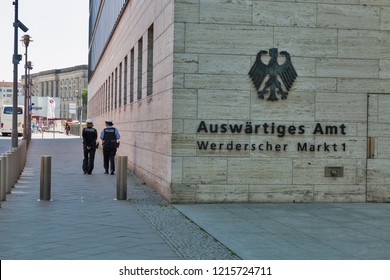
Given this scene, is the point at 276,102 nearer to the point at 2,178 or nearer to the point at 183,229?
the point at 183,229

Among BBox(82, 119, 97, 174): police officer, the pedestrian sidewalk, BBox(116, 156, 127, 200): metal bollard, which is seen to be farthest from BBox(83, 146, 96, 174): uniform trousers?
BBox(116, 156, 127, 200): metal bollard

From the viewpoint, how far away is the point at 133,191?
605 inches

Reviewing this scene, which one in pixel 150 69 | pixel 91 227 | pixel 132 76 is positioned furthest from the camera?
pixel 132 76

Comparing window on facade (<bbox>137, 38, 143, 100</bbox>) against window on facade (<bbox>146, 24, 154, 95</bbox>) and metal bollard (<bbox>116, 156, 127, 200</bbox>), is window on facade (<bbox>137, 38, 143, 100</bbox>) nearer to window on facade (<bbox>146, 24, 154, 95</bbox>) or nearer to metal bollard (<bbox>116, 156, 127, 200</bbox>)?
window on facade (<bbox>146, 24, 154, 95</bbox>)

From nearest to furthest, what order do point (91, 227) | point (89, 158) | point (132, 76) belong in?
point (91, 227), point (89, 158), point (132, 76)

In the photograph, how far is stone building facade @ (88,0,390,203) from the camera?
42.5 ft

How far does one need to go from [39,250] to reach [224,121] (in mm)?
5934

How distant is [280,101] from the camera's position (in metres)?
13.3

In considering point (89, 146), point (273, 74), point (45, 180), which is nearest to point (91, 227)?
point (45, 180)

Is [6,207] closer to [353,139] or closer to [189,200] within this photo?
[189,200]

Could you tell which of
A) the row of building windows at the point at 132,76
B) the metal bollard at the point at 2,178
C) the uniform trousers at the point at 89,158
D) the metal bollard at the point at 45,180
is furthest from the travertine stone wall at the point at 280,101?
the uniform trousers at the point at 89,158

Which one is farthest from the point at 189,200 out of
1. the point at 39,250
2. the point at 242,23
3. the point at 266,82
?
the point at 39,250

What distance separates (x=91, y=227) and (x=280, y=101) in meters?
5.15

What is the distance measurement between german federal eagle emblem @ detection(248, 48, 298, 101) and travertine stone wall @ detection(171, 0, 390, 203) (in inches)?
4.7
